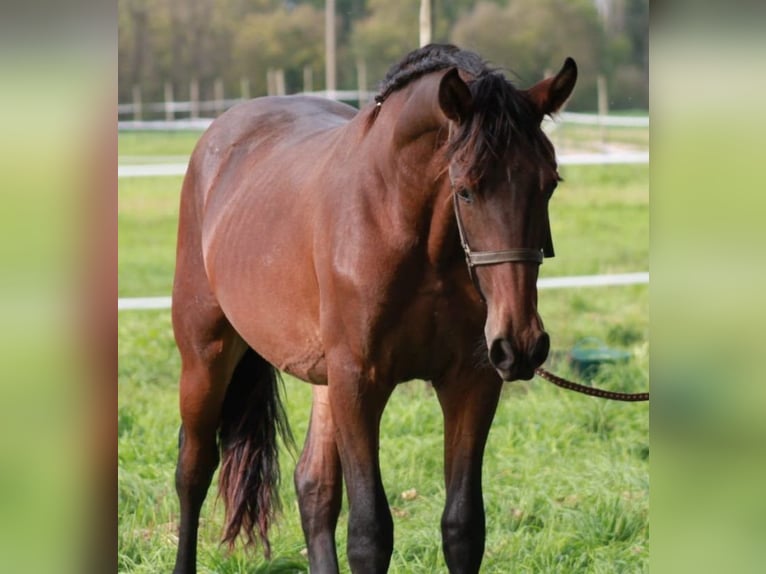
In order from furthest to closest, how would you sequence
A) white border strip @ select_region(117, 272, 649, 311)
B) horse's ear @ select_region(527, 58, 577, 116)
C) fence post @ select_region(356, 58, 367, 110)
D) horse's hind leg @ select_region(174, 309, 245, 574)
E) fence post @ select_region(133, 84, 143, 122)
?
1. fence post @ select_region(133, 84, 143, 122)
2. fence post @ select_region(356, 58, 367, 110)
3. white border strip @ select_region(117, 272, 649, 311)
4. horse's hind leg @ select_region(174, 309, 245, 574)
5. horse's ear @ select_region(527, 58, 577, 116)

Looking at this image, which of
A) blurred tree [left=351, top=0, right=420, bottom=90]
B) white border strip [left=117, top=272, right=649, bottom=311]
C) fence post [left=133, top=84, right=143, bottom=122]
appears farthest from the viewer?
fence post [left=133, top=84, right=143, bottom=122]

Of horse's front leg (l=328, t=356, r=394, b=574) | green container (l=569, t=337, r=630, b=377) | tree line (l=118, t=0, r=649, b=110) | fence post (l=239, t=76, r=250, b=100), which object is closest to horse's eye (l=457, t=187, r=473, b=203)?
horse's front leg (l=328, t=356, r=394, b=574)

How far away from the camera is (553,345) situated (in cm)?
705

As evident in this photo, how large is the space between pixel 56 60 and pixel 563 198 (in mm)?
12571

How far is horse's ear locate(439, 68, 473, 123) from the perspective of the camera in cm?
260

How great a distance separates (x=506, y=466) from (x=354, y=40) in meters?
15.8

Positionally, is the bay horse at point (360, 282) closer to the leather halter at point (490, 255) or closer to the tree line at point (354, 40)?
the leather halter at point (490, 255)

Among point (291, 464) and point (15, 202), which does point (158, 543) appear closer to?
point (291, 464)

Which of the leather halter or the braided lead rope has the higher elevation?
the leather halter

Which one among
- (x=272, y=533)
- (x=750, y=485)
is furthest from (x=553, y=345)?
(x=750, y=485)

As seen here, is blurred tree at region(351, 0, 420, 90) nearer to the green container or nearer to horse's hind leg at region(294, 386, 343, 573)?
the green container

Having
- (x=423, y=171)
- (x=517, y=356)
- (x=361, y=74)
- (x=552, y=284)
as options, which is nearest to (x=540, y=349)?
(x=517, y=356)

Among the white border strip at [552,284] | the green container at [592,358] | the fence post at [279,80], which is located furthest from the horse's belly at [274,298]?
the fence post at [279,80]

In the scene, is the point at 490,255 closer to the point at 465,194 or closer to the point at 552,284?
the point at 465,194
